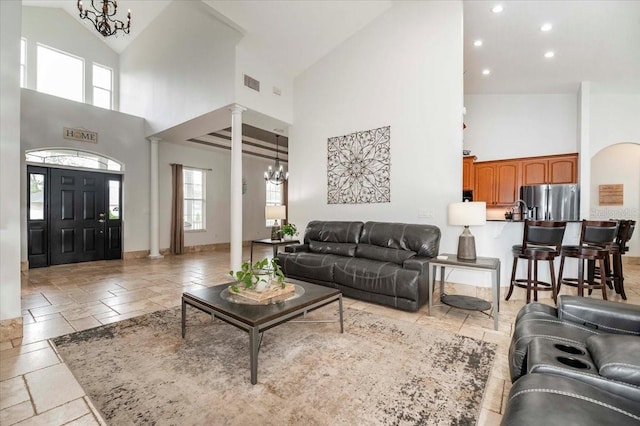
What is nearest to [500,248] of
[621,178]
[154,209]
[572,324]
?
[572,324]

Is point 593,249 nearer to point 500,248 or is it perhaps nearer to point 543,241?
point 543,241

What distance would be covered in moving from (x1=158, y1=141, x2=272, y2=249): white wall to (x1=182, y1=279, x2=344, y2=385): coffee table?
Result: 19.4ft

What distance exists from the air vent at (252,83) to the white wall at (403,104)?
1041 mm

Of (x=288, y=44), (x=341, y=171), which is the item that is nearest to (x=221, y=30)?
(x=288, y=44)

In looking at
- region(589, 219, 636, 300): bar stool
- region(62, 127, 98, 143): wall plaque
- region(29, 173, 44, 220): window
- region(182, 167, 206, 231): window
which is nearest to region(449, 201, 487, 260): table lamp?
region(589, 219, 636, 300): bar stool

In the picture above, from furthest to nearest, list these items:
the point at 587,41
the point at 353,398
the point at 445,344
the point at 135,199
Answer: the point at 135,199, the point at 587,41, the point at 445,344, the point at 353,398

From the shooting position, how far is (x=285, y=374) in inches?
78.7

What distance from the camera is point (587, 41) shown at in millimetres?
4312

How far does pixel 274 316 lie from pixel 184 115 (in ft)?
17.1

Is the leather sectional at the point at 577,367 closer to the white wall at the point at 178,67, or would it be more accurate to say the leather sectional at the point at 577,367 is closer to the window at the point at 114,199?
the white wall at the point at 178,67

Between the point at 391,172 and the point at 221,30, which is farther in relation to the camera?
the point at 221,30

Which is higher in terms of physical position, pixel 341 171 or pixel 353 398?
pixel 341 171

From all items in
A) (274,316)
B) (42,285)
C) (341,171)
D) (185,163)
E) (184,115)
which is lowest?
(42,285)

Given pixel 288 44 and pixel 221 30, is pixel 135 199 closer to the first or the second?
pixel 221 30
